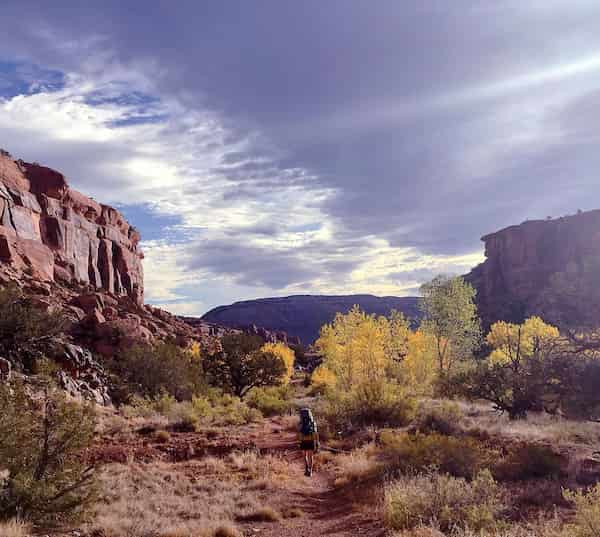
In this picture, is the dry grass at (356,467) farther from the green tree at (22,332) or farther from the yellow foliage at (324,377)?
the yellow foliage at (324,377)

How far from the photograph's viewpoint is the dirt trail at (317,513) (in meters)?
8.10

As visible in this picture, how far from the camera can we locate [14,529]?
244 inches

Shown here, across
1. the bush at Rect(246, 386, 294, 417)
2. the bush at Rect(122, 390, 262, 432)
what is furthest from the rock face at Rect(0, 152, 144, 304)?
the bush at Rect(246, 386, 294, 417)

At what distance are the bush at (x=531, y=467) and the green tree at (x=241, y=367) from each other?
25.8m

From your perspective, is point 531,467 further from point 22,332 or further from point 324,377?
point 324,377

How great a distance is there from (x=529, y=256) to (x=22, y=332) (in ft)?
378

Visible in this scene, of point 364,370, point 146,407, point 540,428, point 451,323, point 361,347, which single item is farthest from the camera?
point 451,323

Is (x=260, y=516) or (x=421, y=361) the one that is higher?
(x=421, y=361)

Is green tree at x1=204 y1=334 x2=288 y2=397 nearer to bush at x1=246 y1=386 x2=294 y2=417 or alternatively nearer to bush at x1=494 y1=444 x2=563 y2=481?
bush at x1=246 y1=386 x2=294 y2=417

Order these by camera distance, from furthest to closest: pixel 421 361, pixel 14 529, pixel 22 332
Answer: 1. pixel 421 361
2. pixel 22 332
3. pixel 14 529

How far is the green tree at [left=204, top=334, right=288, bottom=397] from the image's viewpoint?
36.0m

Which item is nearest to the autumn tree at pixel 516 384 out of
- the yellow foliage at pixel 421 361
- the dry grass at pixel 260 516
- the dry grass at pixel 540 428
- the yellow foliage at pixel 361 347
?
the dry grass at pixel 540 428

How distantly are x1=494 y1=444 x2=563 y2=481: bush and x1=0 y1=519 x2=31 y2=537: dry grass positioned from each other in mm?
8840

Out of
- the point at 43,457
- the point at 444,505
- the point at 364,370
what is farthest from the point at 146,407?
the point at 444,505
